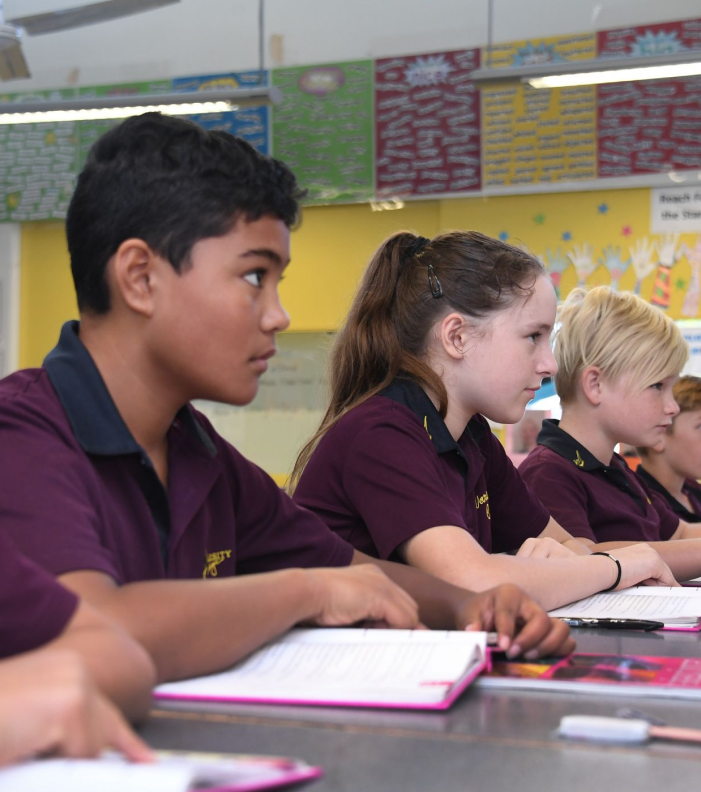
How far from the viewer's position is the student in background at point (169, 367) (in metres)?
0.95

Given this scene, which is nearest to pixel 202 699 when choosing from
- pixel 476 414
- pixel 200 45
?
pixel 476 414

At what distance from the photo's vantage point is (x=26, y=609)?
2.31ft

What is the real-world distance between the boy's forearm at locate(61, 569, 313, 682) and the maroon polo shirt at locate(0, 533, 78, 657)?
81 mm

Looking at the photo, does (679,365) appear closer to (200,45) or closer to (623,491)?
(623,491)

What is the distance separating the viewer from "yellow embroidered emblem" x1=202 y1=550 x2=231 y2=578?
1.12 metres

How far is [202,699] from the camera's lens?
2.45 feet

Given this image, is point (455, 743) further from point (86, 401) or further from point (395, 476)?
point (395, 476)

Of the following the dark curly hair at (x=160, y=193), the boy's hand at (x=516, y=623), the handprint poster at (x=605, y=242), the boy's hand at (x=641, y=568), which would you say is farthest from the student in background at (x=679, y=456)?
the dark curly hair at (x=160, y=193)

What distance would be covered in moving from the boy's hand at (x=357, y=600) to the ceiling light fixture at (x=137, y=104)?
2.89m

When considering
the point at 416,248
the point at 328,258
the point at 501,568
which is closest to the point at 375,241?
the point at 328,258

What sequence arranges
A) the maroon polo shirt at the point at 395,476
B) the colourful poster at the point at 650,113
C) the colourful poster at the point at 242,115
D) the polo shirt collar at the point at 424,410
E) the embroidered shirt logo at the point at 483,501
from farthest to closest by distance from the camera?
the colourful poster at the point at 242,115, the colourful poster at the point at 650,113, the embroidered shirt logo at the point at 483,501, the polo shirt collar at the point at 424,410, the maroon polo shirt at the point at 395,476

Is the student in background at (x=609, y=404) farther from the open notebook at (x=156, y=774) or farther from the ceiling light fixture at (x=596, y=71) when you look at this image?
the open notebook at (x=156, y=774)

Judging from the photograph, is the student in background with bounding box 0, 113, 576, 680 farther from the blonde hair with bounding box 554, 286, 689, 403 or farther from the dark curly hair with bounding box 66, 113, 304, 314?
the blonde hair with bounding box 554, 286, 689, 403

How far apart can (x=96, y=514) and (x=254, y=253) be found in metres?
0.31
